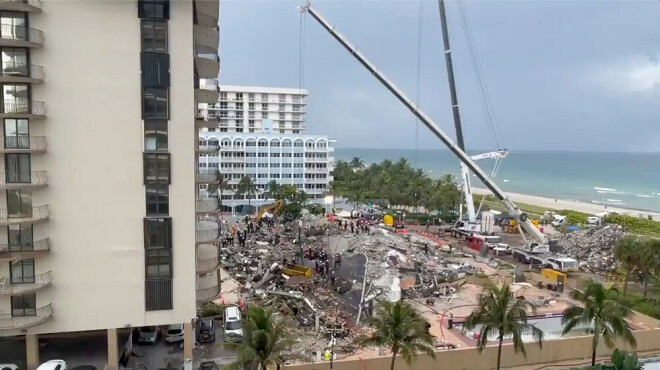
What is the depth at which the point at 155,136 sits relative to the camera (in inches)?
870

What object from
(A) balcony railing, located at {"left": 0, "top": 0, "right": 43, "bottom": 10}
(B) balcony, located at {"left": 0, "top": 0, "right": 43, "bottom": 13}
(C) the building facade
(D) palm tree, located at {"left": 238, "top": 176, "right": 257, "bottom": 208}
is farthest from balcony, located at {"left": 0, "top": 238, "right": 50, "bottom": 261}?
(C) the building facade

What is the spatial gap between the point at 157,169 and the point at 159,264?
13.5 ft

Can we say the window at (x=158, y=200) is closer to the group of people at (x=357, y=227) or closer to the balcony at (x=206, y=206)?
the balcony at (x=206, y=206)

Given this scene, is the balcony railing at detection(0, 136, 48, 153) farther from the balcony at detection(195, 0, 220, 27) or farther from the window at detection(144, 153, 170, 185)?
the balcony at detection(195, 0, 220, 27)

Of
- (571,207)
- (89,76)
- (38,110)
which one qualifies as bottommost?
(571,207)

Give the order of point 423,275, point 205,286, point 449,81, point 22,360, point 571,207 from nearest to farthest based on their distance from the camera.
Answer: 1. point 22,360
2. point 205,286
3. point 423,275
4. point 449,81
5. point 571,207

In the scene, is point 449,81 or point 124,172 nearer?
point 124,172

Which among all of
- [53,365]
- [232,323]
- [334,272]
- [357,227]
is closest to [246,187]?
[357,227]

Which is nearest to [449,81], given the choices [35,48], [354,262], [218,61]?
[354,262]

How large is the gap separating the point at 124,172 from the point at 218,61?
787 centimetres

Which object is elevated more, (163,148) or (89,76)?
(89,76)

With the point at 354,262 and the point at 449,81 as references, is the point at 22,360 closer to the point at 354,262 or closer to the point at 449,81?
the point at 354,262

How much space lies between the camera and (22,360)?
23.2m

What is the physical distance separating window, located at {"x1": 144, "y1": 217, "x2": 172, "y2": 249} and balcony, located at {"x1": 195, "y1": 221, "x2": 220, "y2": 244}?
1.84 m
